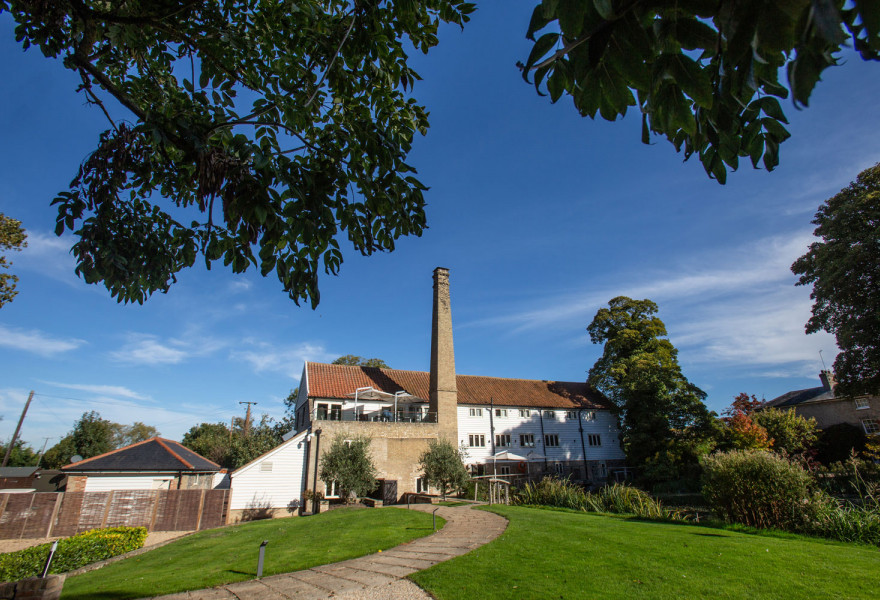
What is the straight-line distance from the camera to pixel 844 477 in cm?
1894

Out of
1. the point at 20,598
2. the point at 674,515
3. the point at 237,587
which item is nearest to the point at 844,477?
the point at 674,515

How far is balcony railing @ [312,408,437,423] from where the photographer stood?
2713cm

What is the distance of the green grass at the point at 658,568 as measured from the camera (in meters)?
5.69

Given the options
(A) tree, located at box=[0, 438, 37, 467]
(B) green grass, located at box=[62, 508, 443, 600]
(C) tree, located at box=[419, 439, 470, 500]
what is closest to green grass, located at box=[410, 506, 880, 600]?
(B) green grass, located at box=[62, 508, 443, 600]

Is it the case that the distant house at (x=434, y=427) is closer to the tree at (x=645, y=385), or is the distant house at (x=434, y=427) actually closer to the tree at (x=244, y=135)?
the tree at (x=645, y=385)

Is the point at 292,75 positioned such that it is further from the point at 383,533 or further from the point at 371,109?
the point at 383,533

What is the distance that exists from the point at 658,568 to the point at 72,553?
14831 mm

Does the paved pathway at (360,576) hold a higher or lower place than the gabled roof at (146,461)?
lower

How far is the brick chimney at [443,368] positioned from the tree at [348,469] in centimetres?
701

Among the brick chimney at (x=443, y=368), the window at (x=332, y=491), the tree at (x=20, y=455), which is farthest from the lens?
the tree at (x=20, y=455)

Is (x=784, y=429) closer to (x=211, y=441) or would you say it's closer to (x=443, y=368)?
(x=443, y=368)

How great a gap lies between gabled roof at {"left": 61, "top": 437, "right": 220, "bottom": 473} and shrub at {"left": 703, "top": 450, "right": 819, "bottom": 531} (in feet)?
79.2

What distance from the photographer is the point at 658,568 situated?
22.0 ft

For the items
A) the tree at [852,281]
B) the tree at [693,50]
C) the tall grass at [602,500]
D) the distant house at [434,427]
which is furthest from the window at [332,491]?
the tree at [852,281]
